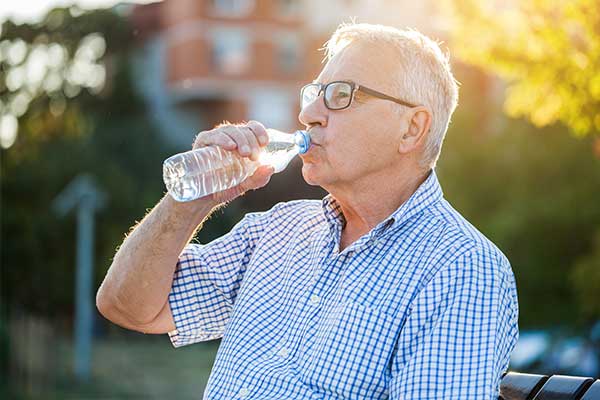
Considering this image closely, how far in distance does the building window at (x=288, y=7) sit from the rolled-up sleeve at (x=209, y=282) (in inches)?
1561

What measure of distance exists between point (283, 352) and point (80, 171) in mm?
31534

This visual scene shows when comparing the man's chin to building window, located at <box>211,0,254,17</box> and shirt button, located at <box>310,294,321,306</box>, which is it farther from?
building window, located at <box>211,0,254,17</box>

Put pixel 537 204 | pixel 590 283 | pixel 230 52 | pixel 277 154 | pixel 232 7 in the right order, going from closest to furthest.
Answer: pixel 277 154 < pixel 590 283 < pixel 537 204 < pixel 230 52 < pixel 232 7

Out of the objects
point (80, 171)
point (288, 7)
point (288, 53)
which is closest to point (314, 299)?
point (80, 171)

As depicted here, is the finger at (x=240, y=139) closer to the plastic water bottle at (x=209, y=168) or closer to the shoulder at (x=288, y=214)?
the plastic water bottle at (x=209, y=168)

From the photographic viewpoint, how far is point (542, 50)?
633cm

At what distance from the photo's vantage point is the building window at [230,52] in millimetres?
42062

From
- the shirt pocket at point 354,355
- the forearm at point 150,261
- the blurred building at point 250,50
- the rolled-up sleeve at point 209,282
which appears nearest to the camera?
the shirt pocket at point 354,355

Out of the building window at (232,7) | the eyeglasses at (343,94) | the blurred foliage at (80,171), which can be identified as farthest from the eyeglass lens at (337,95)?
the building window at (232,7)

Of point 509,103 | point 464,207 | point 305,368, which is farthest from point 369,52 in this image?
point 464,207

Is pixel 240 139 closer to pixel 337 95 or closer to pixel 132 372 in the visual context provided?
pixel 337 95

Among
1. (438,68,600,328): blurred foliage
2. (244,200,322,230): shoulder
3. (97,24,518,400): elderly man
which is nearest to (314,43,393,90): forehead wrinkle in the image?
(97,24,518,400): elderly man

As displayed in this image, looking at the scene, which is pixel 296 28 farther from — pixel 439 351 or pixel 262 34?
pixel 439 351

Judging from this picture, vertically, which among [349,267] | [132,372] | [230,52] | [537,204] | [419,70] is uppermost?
[419,70]
